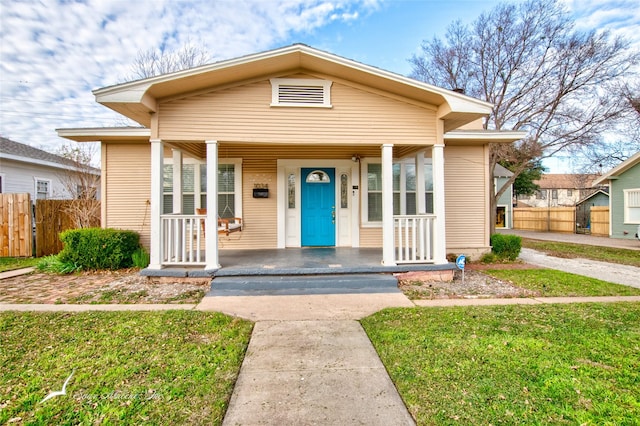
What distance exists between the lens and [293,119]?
5.58 m

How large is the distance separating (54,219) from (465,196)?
11.2 metres

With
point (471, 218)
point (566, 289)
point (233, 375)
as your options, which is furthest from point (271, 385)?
point (471, 218)

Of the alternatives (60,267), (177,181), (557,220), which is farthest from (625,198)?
(60,267)

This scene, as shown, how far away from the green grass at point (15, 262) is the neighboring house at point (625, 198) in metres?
21.2

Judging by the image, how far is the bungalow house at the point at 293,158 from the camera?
17.6 feet

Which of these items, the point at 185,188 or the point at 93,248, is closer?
the point at 93,248

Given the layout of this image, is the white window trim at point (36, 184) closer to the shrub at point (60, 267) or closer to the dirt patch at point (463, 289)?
the shrub at point (60, 267)

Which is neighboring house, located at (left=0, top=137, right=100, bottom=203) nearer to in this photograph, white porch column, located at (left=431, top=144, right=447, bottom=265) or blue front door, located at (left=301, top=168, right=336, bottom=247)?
blue front door, located at (left=301, top=168, right=336, bottom=247)

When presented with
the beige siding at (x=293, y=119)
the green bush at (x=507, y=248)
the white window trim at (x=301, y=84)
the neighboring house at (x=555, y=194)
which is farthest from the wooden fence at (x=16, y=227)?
the neighboring house at (x=555, y=194)

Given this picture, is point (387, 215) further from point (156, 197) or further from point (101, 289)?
point (101, 289)

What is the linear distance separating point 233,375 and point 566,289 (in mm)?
5705

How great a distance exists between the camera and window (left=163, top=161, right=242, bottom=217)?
7.64 m

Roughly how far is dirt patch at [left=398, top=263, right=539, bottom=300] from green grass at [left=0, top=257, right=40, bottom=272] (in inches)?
340

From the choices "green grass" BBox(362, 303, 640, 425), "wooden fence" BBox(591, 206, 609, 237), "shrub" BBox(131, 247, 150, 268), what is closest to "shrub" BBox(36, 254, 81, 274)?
"shrub" BBox(131, 247, 150, 268)
